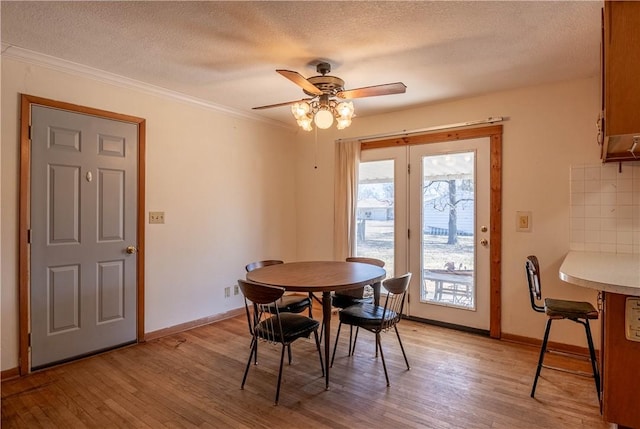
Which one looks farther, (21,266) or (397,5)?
(21,266)

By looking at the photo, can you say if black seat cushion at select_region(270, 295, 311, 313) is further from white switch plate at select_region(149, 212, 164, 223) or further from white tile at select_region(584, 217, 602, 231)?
white tile at select_region(584, 217, 602, 231)

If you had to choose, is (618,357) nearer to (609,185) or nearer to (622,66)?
(622,66)

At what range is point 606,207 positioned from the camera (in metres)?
2.94

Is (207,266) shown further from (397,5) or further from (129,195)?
(397,5)

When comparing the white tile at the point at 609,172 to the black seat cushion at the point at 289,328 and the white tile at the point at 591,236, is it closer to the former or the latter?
the white tile at the point at 591,236

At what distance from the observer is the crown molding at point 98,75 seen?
2594 mm

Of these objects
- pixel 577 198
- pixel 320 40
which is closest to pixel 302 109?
pixel 320 40

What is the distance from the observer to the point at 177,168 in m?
3.64

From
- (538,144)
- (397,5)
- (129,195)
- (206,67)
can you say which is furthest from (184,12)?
(538,144)

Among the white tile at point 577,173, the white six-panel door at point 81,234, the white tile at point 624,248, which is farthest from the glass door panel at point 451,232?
the white six-panel door at point 81,234

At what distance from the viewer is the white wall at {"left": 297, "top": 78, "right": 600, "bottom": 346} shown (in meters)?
3.09

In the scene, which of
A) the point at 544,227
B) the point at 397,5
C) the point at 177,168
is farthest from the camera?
the point at 177,168

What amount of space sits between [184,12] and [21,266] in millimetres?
2242

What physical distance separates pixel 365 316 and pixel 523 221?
193 centimetres
